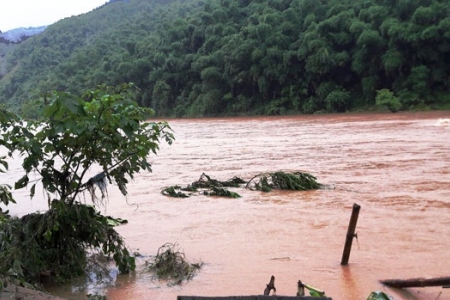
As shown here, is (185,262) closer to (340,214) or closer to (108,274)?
(108,274)

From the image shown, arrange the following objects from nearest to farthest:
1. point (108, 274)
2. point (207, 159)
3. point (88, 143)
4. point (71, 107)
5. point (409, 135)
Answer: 1. point (71, 107)
2. point (88, 143)
3. point (108, 274)
4. point (207, 159)
5. point (409, 135)

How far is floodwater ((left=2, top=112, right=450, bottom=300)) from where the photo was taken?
546cm

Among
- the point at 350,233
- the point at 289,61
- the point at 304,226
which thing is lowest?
the point at 304,226

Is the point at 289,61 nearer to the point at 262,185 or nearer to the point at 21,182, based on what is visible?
the point at 262,185

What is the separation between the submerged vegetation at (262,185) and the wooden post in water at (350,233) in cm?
456

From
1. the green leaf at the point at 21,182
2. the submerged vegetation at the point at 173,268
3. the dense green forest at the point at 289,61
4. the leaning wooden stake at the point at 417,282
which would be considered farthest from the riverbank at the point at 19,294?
the dense green forest at the point at 289,61

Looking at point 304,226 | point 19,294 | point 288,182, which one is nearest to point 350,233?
point 304,226

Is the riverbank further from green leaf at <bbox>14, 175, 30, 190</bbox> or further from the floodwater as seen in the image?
green leaf at <bbox>14, 175, 30, 190</bbox>

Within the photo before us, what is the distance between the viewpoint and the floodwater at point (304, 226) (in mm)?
5465

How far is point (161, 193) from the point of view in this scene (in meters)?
11.1

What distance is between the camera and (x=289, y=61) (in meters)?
43.6

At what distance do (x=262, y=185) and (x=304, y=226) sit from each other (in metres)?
3.11

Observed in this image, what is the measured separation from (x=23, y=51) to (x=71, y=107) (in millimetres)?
102070

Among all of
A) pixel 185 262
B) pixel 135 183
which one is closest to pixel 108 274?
pixel 185 262
